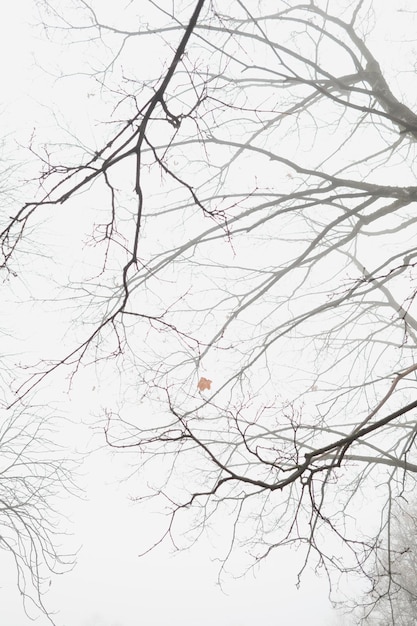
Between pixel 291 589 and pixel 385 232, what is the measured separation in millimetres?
120125

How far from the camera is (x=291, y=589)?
107500 millimetres

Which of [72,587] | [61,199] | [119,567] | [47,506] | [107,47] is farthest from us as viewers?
[119,567]

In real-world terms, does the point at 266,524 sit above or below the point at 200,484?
below

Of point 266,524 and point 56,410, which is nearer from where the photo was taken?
point 56,410

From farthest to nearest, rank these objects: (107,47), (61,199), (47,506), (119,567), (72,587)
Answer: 1. (119,567)
2. (72,587)
3. (107,47)
4. (47,506)
5. (61,199)

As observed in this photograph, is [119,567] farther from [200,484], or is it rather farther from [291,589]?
[200,484]

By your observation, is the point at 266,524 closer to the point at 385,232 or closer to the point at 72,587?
the point at 385,232

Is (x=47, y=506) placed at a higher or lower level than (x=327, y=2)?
lower

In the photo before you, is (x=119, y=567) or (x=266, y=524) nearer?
(x=266, y=524)

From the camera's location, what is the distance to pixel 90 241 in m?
2.16

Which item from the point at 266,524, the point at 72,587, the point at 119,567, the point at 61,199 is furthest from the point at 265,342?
the point at 119,567

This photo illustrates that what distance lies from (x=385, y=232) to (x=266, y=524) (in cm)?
438

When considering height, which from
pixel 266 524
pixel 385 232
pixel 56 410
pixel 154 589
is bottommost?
pixel 266 524

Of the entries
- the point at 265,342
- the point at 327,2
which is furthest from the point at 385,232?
the point at 327,2
